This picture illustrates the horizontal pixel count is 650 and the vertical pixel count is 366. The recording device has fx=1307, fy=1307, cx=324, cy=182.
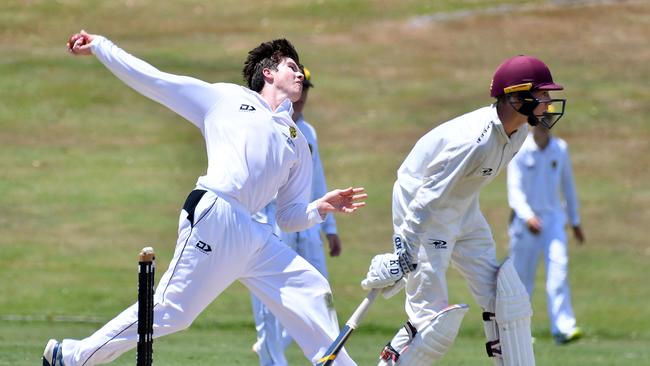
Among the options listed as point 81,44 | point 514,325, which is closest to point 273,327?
point 514,325

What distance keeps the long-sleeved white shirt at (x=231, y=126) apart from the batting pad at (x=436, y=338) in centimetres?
139

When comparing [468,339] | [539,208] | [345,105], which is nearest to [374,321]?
[468,339]

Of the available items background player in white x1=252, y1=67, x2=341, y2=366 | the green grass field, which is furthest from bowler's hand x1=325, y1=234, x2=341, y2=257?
the green grass field

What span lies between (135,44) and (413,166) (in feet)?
80.2

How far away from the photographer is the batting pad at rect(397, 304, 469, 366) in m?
8.46

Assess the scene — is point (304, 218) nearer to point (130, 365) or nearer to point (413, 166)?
point (413, 166)

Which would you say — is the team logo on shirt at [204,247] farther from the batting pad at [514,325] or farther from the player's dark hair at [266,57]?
the batting pad at [514,325]

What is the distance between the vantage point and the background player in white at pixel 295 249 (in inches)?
429

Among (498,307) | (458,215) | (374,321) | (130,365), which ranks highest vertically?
(458,215)

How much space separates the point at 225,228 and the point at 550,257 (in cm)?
757

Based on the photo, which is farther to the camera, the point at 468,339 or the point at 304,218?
the point at 468,339

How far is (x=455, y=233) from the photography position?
8.62 m

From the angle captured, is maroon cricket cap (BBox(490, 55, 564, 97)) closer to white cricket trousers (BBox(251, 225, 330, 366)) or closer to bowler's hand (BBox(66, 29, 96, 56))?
bowler's hand (BBox(66, 29, 96, 56))

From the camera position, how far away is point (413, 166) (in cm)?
888
